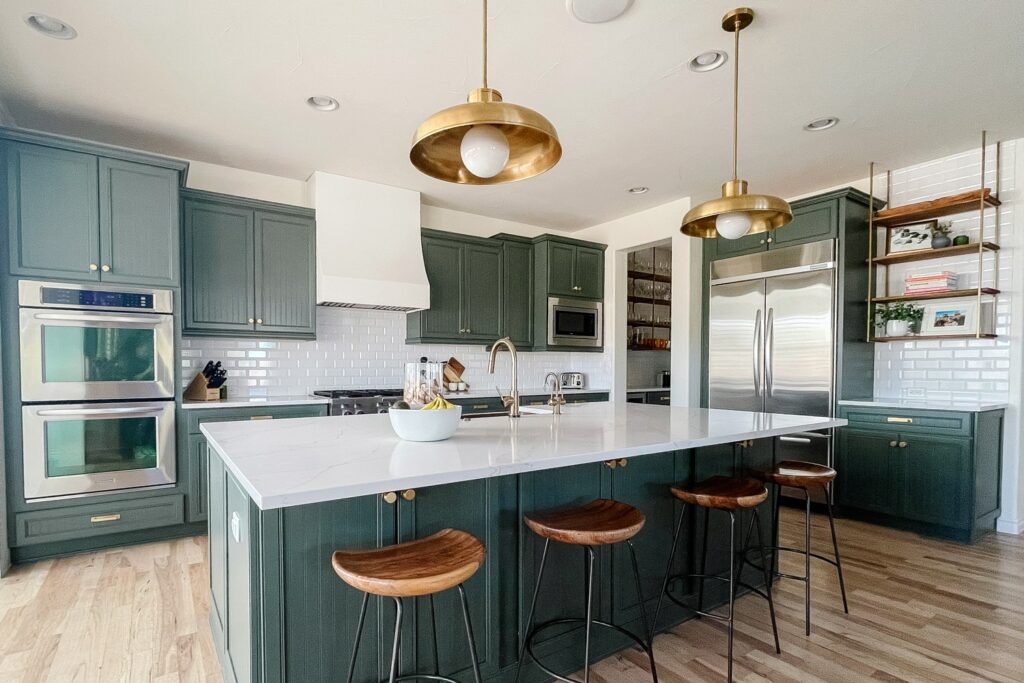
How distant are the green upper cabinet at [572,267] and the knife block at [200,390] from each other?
9.94ft

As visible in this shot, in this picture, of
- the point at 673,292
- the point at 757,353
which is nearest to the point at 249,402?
the point at 673,292

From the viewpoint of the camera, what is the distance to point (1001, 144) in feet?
11.9

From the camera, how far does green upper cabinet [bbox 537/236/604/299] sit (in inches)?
207

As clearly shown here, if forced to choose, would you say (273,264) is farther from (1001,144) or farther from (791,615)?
(1001,144)

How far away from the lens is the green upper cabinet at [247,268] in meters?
3.66

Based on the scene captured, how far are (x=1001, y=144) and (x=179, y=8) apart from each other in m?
4.98

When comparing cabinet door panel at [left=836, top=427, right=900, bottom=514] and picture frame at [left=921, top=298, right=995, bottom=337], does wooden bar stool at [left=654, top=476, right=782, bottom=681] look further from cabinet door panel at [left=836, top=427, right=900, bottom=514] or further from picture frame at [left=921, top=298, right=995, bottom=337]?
picture frame at [left=921, top=298, right=995, bottom=337]

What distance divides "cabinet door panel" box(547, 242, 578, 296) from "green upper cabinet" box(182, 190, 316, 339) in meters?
2.27

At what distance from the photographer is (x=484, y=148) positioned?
1533 millimetres

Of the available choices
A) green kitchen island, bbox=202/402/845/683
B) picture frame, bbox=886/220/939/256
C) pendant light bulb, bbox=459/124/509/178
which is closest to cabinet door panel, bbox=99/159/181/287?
green kitchen island, bbox=202/402/845/683

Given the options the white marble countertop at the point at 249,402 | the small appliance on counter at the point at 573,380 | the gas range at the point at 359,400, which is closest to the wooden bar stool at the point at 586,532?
the gas range at the point at 359,400

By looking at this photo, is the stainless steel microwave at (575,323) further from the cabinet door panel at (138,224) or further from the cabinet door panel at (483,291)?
the cabinet door panel at (138,224)

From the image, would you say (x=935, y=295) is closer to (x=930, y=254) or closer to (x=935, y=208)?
(x=930, y=254)

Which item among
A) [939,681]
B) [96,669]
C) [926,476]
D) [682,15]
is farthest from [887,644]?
[96,669]
